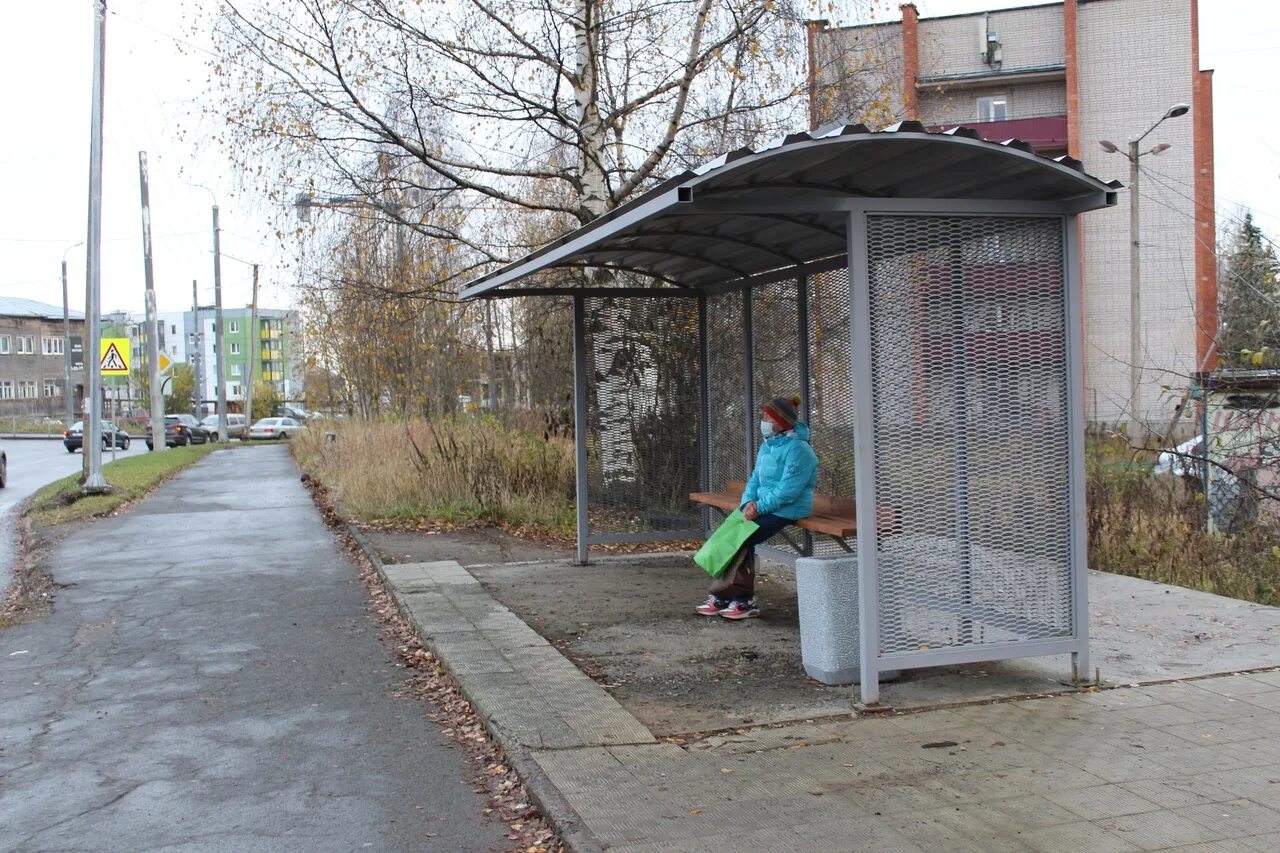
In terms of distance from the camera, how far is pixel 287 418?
6206 centimetres

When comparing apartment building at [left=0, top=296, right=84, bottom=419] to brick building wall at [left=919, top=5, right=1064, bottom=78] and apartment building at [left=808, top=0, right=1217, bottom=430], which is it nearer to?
brick building wall at [left=919, top=5, right=1064, bottom=78]

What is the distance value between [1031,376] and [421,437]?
1359 cm

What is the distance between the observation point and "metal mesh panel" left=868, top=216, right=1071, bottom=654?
236 inches

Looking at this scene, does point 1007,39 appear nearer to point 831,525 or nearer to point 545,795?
point 831,525

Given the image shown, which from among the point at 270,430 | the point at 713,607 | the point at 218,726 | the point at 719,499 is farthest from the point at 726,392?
the point at 270,430

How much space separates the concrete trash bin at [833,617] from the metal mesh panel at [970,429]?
0.28 m

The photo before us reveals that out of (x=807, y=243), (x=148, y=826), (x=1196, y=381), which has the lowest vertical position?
(x=148, y=826)

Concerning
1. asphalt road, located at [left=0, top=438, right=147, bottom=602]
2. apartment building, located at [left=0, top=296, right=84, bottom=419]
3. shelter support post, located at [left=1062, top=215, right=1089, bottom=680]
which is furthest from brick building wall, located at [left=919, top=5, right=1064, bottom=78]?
apartment building, located at [left=0, top=296, right=84, bottom=419]

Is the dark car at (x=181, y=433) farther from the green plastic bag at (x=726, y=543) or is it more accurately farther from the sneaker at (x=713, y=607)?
the green plastic bag at (x=726, y=543)

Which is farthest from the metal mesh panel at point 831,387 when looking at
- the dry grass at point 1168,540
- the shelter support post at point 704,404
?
the dry grass at point 1168,540

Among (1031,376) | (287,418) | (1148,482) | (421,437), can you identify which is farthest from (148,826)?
(287,418)

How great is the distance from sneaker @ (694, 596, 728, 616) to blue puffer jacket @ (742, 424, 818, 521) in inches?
36.1

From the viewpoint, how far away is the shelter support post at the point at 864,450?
5816mm

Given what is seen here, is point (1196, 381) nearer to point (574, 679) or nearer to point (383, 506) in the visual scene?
point (574, 679)
